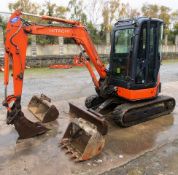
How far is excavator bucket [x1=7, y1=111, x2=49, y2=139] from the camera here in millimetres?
4594

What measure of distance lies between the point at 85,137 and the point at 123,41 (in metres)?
2.65

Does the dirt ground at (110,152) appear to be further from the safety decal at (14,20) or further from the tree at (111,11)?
the tree at (111,11)

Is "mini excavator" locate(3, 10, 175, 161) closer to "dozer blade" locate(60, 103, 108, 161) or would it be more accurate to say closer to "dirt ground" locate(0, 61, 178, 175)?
"dozer blade" locate(60, 103, 108, 161)

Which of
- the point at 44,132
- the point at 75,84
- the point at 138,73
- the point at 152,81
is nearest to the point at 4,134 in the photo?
the point at 44,132

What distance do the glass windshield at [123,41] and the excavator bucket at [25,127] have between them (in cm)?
268

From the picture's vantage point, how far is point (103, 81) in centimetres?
618

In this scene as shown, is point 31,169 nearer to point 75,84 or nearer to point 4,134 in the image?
point 4,134

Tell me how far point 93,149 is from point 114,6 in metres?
29.9

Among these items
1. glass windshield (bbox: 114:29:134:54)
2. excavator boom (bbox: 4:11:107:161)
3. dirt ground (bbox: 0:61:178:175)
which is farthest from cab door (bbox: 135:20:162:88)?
excavator boom (bbox: 4:11:107:161)

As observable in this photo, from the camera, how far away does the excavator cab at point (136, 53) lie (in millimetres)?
5418

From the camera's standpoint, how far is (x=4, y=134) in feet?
16.6

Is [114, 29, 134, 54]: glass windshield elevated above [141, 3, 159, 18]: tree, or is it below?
below

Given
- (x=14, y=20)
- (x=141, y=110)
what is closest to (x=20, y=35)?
(x=14, y=20)

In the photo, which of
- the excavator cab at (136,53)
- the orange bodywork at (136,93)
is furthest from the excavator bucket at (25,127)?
the excavator cab at (136,53)
